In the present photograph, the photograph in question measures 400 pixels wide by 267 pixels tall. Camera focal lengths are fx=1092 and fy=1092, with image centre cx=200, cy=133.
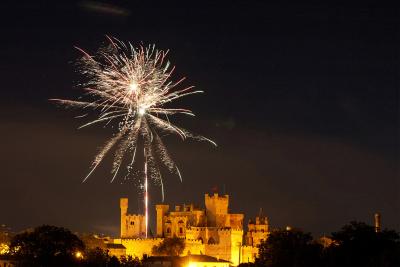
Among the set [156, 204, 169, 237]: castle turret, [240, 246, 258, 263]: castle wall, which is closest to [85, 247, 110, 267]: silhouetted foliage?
[240, 246, 258, 263]: castle wall

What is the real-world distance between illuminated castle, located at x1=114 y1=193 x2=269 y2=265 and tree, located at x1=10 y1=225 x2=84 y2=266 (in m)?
33.4

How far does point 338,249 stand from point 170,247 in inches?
1938

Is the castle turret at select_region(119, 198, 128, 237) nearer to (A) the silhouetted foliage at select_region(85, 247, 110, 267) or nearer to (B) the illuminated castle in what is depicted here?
(B) the illuminated castle

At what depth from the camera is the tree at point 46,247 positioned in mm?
115938

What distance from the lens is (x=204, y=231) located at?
512 feet

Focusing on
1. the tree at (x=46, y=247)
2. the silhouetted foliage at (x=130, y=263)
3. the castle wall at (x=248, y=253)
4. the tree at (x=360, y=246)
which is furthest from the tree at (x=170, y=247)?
the tree at (x=360, y=246)

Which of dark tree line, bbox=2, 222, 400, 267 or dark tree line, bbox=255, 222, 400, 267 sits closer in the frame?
dark tree line, bbox=255, 222, 400, 267

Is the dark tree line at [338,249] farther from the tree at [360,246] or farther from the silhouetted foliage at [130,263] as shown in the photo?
the silhouetted foliage at [130,263]

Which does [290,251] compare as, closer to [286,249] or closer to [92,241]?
[286,249]

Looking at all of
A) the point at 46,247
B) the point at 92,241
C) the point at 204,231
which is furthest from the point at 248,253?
the point at 46,247

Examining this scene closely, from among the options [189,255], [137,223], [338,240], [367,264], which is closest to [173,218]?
[137,223]

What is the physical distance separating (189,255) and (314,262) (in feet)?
143

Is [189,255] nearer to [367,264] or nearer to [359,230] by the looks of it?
[359,230]

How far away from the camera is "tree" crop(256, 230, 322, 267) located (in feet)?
356
